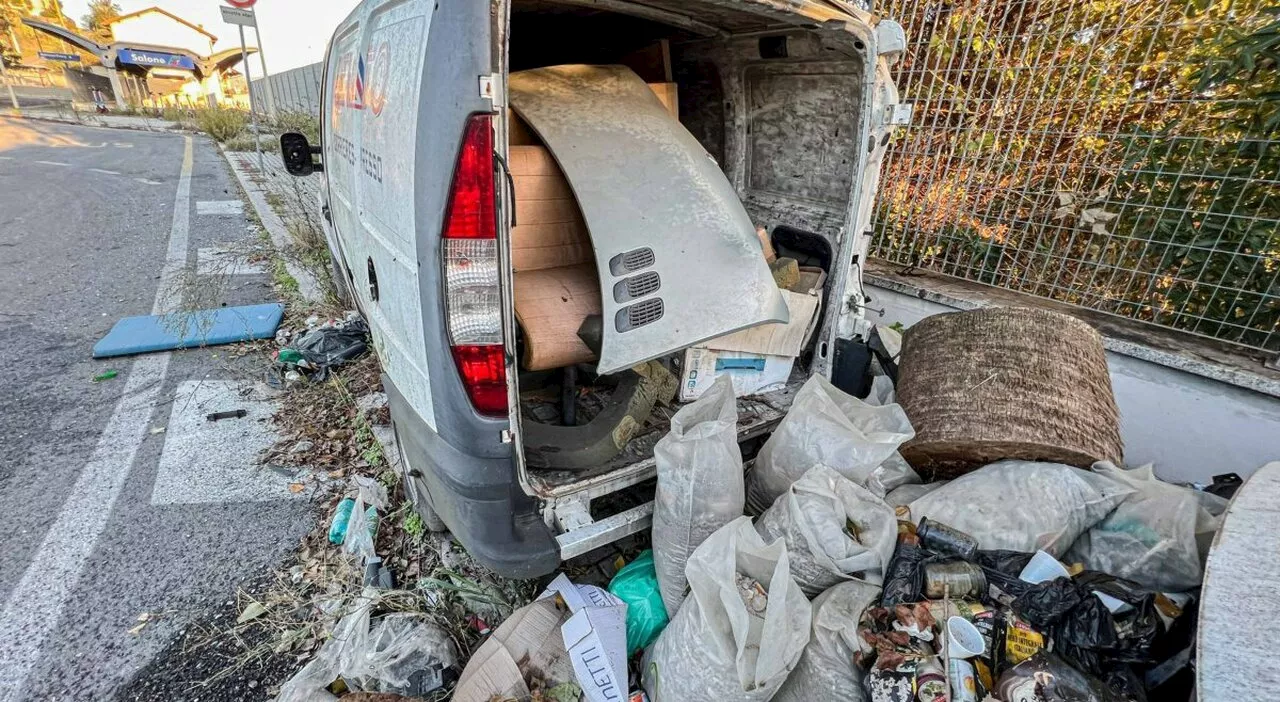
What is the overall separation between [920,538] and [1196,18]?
9.60ft

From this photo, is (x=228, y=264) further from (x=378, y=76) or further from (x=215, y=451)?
(x=378, y=76)

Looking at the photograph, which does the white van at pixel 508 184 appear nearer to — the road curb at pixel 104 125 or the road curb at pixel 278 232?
the road curb at pixel 278 232

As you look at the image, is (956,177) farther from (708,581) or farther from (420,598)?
(420,598)

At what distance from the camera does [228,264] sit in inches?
212

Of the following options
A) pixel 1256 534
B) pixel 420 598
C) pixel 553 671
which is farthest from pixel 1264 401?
pixel 420 598

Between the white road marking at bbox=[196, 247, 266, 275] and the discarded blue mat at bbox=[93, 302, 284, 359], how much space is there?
119 centimetres

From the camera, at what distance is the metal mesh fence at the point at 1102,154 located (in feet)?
8.38

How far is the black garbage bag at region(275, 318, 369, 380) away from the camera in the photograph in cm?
363

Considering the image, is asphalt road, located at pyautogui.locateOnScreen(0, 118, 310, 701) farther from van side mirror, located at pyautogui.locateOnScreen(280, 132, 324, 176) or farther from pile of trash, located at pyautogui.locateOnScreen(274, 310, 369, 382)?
van side mirror, located at pyautogui.locateOnScreen(280, 132, 324, 176)

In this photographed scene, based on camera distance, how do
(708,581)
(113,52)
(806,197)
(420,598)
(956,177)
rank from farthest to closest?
(113,52) < (956,177) < (806,197) < (420,598) < (708,581)

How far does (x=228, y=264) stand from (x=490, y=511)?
212 inches

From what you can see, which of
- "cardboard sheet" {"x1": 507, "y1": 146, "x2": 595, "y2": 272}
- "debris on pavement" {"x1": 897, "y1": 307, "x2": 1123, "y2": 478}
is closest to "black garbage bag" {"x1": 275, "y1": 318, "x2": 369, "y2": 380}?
"cardboard sheet" {"x1": 507, "y1": 146, "x2": 595, "y2": 272}

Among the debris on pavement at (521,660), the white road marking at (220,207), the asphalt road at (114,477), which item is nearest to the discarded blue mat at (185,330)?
the asphalt road at (114,477)

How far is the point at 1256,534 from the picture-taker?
52.0 inches
